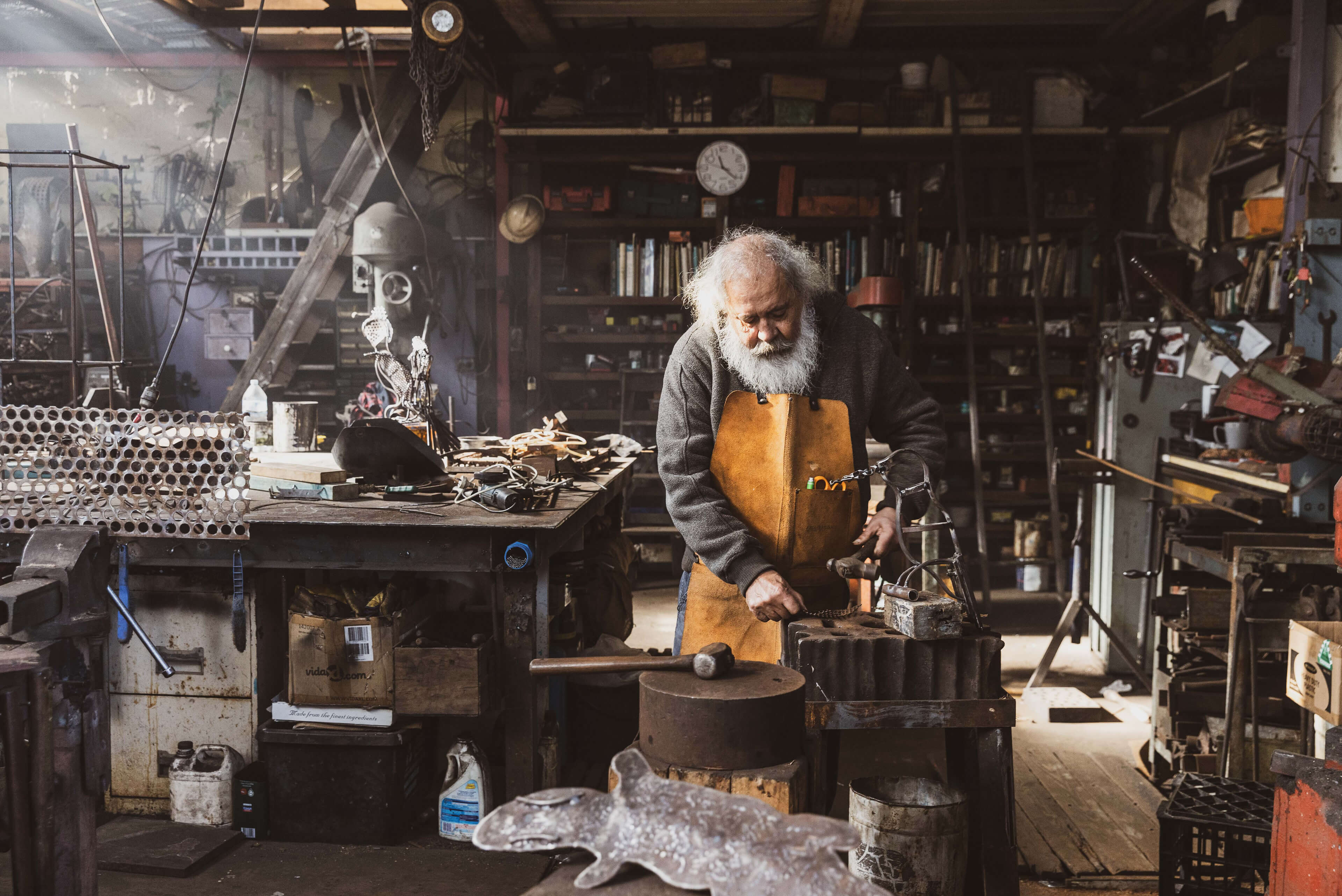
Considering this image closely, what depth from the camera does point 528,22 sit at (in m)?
5.78

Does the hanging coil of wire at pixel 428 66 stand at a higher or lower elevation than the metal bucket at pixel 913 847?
higher

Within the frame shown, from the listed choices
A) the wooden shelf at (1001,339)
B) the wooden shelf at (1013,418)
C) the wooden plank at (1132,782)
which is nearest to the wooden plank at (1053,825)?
the wooden plank at (1132,782)

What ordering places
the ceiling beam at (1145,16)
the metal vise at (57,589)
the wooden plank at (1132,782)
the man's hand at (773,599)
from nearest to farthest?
the metal vise at (57,589) → the man's hand at (773,599) → the wooden plank at (1132,782) → the ceiling beam at (1145,16)

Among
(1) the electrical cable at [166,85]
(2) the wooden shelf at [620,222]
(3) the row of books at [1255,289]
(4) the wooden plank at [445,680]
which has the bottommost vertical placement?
(4) the wooden plank at [445,680]

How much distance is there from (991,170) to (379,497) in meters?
4.79

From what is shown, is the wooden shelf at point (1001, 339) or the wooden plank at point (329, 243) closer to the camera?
the wooden plank at point (329, 243)

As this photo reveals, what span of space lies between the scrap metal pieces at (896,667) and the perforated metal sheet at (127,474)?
129 cm

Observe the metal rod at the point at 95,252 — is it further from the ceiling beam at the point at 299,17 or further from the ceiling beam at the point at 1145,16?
the ceiling beam at the point at 1145,16

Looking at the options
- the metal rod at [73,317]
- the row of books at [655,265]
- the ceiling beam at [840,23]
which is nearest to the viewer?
the metal rod at [73,317]

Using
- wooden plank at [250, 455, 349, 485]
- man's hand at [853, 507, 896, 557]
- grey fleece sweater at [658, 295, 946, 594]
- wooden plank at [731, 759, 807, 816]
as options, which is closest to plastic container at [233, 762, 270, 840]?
wooden plank at [250, 455, 349, 485]

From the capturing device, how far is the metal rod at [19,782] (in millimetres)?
1437

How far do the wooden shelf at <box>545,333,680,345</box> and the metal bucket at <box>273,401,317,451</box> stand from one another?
297 centimetres

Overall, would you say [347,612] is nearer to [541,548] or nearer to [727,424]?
[541,548]

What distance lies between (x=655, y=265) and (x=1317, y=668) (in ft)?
15.4
